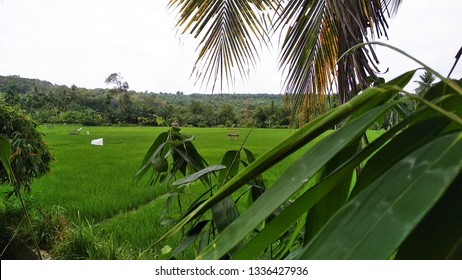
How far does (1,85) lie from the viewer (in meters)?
8.55

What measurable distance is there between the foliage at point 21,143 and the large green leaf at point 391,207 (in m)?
1.67

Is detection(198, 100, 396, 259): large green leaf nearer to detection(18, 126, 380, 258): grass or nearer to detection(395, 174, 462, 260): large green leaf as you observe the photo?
detection(395, 174, 462, 260): large green leaf

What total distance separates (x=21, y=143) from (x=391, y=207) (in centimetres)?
179

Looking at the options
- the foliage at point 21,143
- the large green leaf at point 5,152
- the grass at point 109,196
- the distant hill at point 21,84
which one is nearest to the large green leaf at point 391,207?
the large green leaf at point 5,152

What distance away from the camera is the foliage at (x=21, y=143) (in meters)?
1.60

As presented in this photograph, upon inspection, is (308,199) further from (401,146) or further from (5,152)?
(5,152)

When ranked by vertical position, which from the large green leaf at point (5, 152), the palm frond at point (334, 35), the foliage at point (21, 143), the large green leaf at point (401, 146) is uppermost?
the palm frond at point (334, 35)

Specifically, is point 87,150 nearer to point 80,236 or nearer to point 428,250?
point 80,236

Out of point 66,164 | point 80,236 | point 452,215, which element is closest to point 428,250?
point 452,215

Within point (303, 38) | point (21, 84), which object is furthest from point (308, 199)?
point (21, 84)

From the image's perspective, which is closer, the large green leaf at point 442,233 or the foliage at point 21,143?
the large green leaf at point 442,233

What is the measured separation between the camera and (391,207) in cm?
11

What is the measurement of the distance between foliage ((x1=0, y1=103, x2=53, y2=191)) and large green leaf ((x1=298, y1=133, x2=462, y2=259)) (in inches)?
65.8

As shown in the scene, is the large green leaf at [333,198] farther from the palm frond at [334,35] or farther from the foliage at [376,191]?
the palm frond at [334,35]
